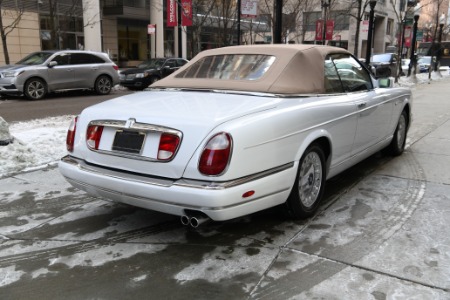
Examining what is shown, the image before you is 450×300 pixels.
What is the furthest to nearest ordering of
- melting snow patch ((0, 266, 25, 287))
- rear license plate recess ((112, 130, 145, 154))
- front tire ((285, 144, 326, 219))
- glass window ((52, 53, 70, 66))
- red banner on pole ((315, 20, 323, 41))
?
1. red banner on pole ((315, 20, 323, 41))
2. glass window ((52, 53, 70, 66))
3. front tire ((285, 144, 326, 219))
4. rear license plate recess ((112, 130, 145, 154))
5. melting snow patch ((0, 266, 25, 287))

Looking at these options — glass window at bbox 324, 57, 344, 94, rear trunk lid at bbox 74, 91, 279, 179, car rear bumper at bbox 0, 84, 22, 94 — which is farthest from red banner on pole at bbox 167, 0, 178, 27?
rear trunk lid at bbox 74, 91, 279, 179

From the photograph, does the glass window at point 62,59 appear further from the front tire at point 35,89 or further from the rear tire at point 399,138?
the rear tire at point 399,138

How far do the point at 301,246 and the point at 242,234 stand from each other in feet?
1.75

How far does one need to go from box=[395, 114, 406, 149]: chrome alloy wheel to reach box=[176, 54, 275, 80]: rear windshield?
2831 mm

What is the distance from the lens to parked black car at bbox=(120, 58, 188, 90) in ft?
61.0

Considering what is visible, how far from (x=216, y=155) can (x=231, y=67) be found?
65.9 inches

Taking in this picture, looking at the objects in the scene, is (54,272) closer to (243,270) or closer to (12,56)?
(243,270)

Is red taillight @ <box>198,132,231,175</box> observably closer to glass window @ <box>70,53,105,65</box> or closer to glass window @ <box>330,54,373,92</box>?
glass window @ <box>330,54,373,92</box>

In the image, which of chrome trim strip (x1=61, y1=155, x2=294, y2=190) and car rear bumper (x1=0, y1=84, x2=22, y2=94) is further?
car rear bumper (x1=0, y1=84, x2=22, y2=94)

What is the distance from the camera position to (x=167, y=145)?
11.0ft

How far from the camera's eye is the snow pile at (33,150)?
5895 millimetres

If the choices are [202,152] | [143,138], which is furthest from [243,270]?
[143,138]

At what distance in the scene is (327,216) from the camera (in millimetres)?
4336

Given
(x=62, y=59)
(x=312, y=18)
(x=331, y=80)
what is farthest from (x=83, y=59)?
(x=312, y=18)
